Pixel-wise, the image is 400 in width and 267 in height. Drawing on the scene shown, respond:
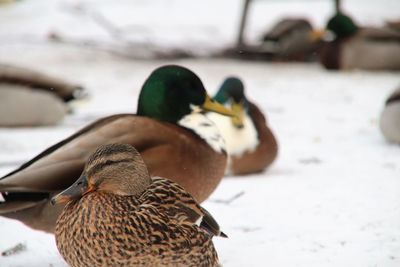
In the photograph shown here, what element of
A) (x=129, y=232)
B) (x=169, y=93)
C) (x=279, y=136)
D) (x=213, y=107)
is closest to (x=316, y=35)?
(x=279, y=136)

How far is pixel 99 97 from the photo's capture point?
9109mm

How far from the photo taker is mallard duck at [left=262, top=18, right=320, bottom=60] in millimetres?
11953

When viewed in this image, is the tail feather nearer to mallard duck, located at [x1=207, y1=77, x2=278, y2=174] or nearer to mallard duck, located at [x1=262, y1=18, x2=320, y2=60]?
mallard duck, located at [x1=207, y1=77, x2=278, y2=174]

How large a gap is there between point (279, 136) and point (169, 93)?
294cm

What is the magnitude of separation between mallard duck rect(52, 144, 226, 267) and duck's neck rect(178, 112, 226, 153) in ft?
3.31

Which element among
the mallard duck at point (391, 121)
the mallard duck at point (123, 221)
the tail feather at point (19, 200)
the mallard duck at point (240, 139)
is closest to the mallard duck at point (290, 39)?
the mallard duck at point (391, 121)

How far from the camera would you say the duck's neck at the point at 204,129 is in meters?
4.25

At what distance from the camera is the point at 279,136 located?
7125mm

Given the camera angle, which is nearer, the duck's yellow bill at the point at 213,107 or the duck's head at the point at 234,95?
the duck's yellow bill at the point at 213,107

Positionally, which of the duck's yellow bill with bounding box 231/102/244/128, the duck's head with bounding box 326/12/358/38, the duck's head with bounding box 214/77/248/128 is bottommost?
the duck's head with bounding box 326/12/358/38

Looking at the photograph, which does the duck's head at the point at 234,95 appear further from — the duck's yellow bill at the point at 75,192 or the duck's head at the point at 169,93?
the duck's yellow bill at the point at 75,192

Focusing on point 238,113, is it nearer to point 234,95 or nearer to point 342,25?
point 234,95

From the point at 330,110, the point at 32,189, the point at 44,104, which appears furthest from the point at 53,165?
the point at 330,110

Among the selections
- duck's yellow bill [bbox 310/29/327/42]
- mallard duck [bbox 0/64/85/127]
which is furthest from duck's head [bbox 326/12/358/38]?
mallard duck [bbox 0/64/85/127]
